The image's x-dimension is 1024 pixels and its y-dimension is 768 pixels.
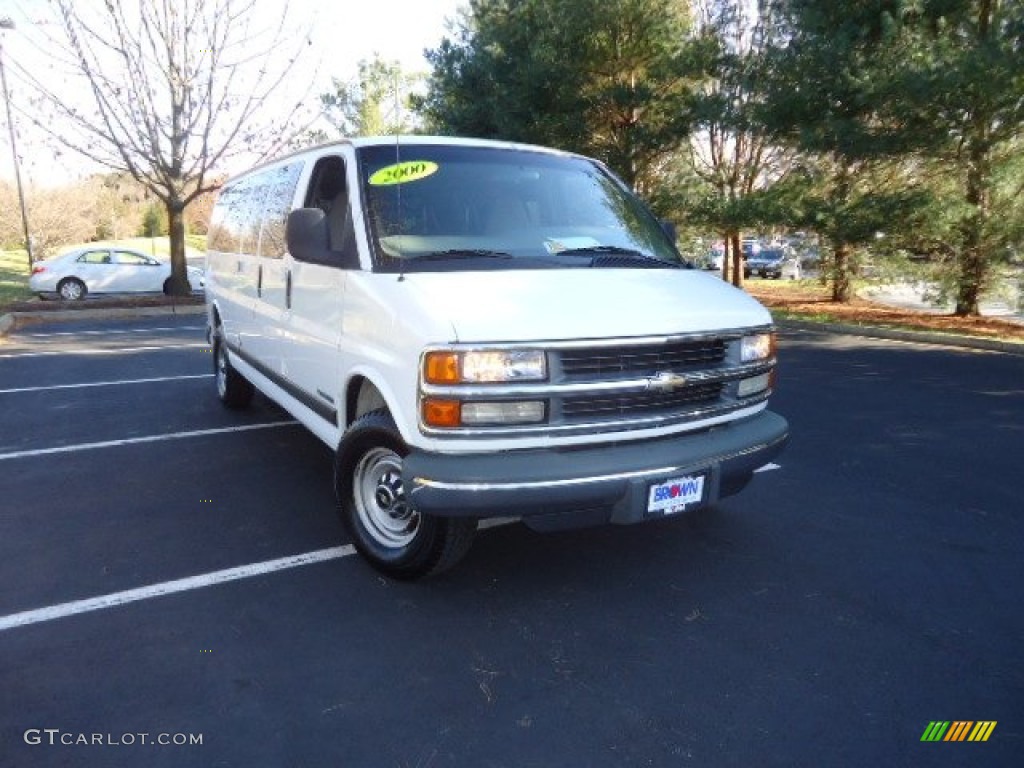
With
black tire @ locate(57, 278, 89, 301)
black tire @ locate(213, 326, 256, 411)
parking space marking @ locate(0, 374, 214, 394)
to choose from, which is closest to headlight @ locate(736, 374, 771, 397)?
black tire @ locate(213, 326, 256, 411)

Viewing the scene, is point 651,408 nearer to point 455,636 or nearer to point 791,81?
point 455,636

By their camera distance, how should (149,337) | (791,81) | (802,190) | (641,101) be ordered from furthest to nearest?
(641,101) < (802,190) < (791,81) < (149,337)

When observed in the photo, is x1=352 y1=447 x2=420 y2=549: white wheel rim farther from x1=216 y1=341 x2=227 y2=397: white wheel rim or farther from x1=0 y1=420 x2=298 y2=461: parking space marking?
x1=216 y1=341 x2=227 y2=397: white wheel rim

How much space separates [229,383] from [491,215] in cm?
399

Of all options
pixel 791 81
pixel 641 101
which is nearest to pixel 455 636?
pixel 791 81

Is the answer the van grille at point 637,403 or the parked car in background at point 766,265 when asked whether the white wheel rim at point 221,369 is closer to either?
the van grille at point 637,403

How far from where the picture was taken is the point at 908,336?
12117mm

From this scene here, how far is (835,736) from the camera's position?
2436mm

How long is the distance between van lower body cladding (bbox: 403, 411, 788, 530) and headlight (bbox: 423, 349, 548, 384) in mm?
334

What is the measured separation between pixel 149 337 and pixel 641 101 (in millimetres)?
12013

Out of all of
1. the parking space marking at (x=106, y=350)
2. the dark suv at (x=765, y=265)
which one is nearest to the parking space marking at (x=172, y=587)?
the parking space marking at (x=106, y=350)

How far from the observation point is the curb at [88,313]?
14422mm
